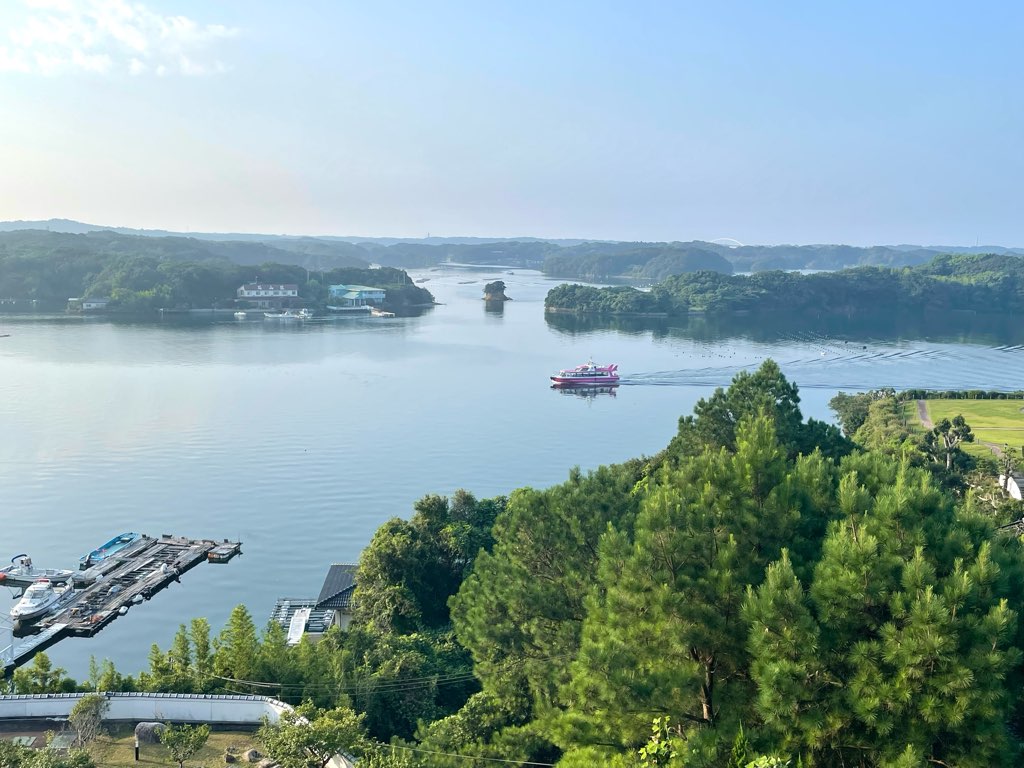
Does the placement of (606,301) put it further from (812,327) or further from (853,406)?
(853,406)

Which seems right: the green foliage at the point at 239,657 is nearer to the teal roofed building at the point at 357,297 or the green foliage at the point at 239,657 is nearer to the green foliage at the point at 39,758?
the green foliage at the point at 39,758

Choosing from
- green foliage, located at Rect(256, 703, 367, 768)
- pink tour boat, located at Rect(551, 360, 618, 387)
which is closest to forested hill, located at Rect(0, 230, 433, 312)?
pink tour boat, located at Rect(551, 360, 618, 387)

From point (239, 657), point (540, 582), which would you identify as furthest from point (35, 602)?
point (540, 582)

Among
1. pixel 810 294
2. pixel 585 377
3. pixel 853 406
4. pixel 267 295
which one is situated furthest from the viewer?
pixel 810 294

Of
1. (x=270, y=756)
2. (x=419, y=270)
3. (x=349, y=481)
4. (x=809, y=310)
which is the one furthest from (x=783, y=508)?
(x=419, y=270)

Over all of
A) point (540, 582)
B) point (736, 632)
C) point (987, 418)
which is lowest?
point (987, 418)

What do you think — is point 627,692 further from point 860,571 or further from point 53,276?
point 53,276

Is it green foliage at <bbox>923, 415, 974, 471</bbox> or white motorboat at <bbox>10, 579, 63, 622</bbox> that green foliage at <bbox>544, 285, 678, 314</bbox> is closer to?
green foliage at <bbox>923, 415, 974, 471</bbox>
